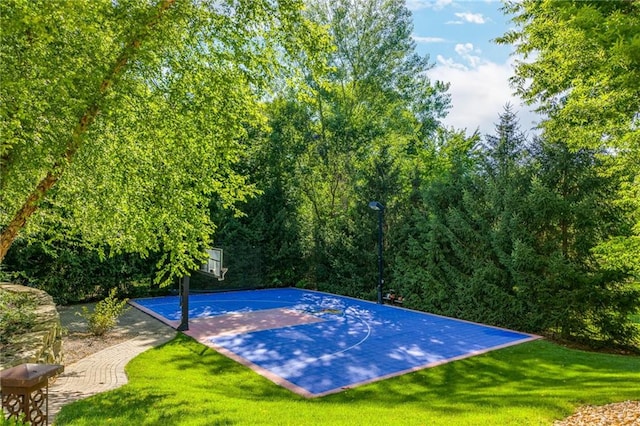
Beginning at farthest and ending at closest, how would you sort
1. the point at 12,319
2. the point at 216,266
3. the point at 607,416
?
the point at 216,266
the point at 12,319
the point at 607,416

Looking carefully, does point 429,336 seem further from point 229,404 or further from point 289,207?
point 289,207

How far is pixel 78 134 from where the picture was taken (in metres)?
5.49

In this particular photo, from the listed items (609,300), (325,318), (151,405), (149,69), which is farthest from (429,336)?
(149,69)

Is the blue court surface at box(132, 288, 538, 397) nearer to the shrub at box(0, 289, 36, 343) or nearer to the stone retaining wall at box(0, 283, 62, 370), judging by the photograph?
the stone retaining wall at box(0, 283, 62, 370)

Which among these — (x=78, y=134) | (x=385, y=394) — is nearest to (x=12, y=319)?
(x=78, y=134)

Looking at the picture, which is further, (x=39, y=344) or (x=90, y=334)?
(x=90, y=334)

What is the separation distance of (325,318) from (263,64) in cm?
877

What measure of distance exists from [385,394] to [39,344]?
5.86 m

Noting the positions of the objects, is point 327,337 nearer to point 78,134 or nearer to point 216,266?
point 216,266

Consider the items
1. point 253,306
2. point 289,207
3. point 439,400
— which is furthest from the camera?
point 289,207

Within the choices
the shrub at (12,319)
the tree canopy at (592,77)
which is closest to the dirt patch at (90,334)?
the shrub at (12,319)

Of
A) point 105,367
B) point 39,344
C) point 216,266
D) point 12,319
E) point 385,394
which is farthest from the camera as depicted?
point 216,266

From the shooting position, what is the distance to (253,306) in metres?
15.8

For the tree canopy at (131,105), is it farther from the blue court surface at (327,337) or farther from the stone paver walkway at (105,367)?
the blue court surface at (327,337)
